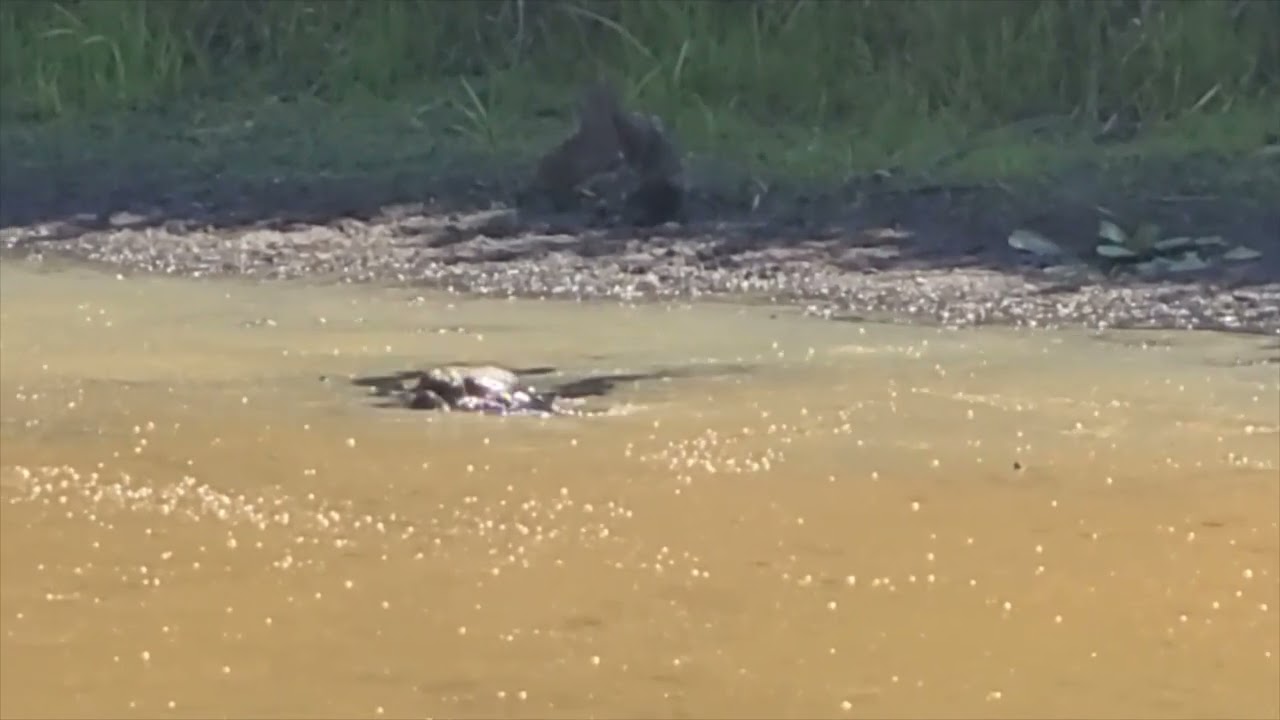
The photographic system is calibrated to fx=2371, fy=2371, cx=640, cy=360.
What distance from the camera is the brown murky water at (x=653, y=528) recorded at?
261 cm

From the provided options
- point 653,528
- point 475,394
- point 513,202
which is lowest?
point 513,202

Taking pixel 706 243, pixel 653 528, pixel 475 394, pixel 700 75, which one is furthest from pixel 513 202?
pixel 653 528

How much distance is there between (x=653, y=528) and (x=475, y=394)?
844 millimetres

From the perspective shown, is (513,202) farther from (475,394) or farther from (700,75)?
(475,394)

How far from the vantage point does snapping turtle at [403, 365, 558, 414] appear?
4.02 metres

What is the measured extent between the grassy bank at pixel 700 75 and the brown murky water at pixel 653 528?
2191 millimetres

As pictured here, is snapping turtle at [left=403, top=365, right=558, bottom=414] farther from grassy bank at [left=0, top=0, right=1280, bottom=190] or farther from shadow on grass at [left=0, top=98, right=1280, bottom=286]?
grassy bank at [left=0, top=0, right=1280, bottom=190]

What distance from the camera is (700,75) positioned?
756 cm

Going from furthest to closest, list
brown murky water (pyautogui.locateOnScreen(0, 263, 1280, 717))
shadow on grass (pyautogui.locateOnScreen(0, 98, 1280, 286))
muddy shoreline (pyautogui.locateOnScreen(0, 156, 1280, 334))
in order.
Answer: shadow on grass (pyautogui.locateOnScreen(0, 98, 1280, 286)) → muddy shoreline (pyautogui.locateOnScreen(0, 156, 1280, 334)) → brown murky water (pyautogui.locateOnScreen(0, 263, 1280, 717))

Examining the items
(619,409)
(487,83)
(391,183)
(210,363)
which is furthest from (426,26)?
(619,409)

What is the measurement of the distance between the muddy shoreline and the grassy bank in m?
0.47

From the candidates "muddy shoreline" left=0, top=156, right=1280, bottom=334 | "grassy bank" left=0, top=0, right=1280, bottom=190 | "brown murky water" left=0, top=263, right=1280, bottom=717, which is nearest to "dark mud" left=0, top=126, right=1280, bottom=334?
"muddy shoreline" left=0, top=156, right=1280, bottom=334

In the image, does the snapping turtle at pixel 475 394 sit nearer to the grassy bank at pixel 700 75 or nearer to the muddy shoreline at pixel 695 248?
the muddy shoreline at pixel 695 248

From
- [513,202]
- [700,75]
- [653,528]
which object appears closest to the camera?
[653,528]
